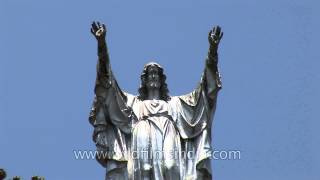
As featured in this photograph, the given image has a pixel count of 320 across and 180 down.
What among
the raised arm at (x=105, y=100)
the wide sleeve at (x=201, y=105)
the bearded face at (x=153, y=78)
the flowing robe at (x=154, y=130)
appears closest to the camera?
the flowing robe at (x=154, y=130)

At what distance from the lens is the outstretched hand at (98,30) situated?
1316 inches

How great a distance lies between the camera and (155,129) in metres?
33.6

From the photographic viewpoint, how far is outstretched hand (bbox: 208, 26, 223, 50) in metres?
33.6

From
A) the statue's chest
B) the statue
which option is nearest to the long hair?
the statue

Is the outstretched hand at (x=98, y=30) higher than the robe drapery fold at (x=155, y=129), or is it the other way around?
the outstretched hand at (x=98, y=30)

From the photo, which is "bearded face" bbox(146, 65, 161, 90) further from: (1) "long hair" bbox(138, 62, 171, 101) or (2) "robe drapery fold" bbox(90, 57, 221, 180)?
(2) "robe drapery fold" bbox(90, 57, 221, 180)

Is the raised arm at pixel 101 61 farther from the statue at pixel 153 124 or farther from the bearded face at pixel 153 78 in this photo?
the bearded face at pixel 153 78

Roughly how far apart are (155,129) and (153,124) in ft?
0.49

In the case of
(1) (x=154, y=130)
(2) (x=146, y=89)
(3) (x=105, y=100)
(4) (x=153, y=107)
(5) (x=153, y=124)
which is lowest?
(1) (x=154, y=130)

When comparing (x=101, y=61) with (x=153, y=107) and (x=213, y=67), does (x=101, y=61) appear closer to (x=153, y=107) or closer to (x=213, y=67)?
(x=153, y=107)

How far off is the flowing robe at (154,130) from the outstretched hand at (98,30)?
432 millimetres

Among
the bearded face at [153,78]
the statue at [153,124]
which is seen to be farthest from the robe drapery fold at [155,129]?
the bearded face at [153,78]

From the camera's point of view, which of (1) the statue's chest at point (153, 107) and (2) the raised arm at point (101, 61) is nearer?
(2) the raised arm at point (101, 61)

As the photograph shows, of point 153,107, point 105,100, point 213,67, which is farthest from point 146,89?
point 213,67
